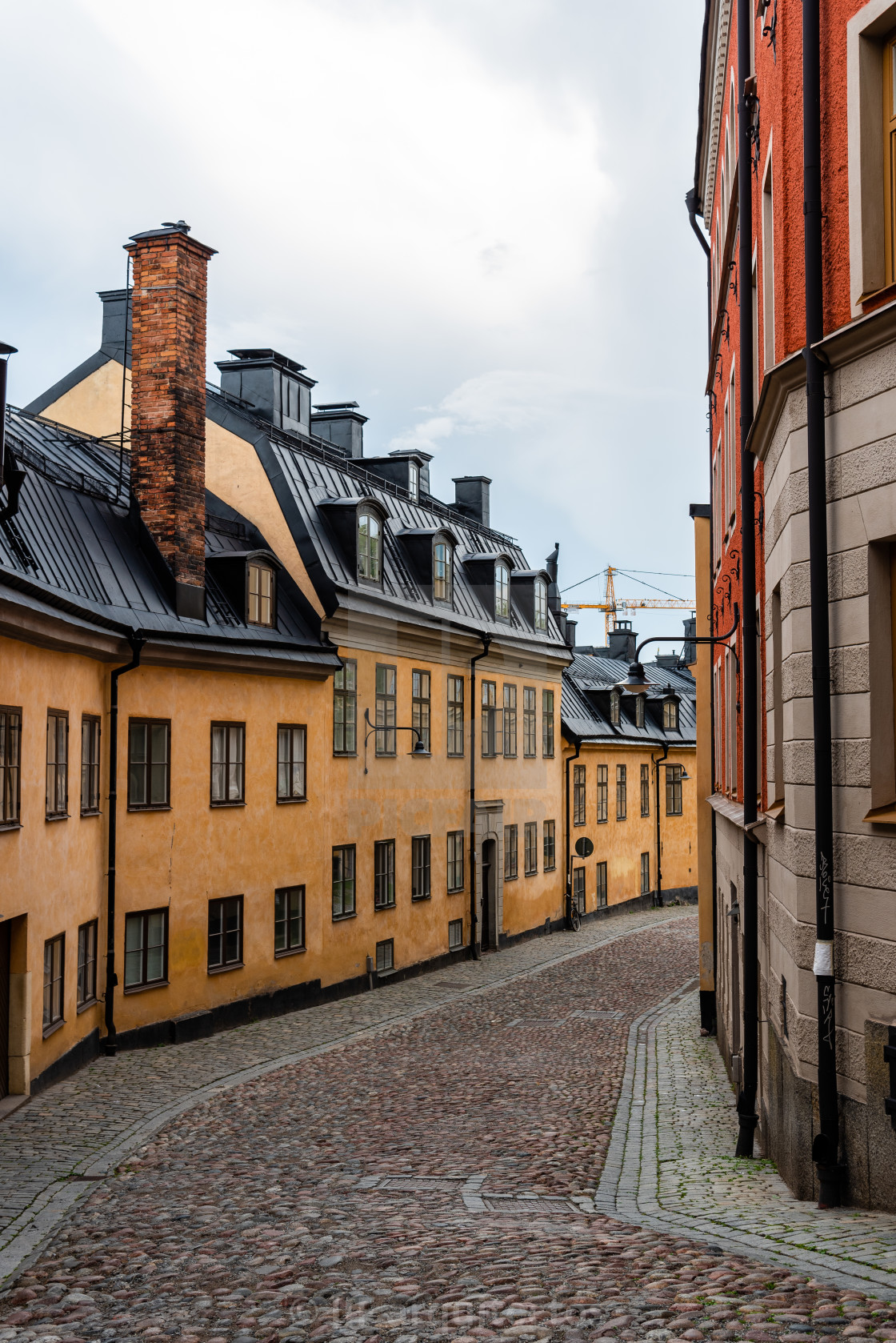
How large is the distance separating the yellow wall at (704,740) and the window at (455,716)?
346 inches

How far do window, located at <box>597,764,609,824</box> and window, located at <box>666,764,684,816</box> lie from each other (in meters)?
6.28

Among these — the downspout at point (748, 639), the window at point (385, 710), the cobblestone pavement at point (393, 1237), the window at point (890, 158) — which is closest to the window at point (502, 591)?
A: the window at point (385, 710)

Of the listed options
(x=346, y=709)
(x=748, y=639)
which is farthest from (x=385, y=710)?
(x=748, y=639)

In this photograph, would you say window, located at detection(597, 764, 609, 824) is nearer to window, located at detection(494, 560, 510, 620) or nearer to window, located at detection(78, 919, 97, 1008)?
window, located at detection(494, 560, 510, 620)

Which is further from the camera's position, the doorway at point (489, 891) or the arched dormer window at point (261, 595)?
the doorway at point (489, 891)

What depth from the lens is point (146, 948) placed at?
18.9 meters

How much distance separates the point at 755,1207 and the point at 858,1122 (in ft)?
3.99

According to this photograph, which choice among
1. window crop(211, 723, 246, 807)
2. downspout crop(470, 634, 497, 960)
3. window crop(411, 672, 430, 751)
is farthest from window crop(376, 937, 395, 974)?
window crop(211, 723, 246, 807)

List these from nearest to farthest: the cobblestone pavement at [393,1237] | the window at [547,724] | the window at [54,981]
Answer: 1. the cobblestone pavement at [393,1237]
2. the window at [54,981]
3. the window at [547,724]

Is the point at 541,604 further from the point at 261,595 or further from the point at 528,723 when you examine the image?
the point at 261,595

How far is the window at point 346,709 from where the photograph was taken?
2445 centimetres

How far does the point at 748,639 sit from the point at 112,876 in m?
9.80

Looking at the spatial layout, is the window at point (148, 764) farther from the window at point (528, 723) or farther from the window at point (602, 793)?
the window at point (602, 793)

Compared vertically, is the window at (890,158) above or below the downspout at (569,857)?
above
